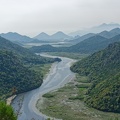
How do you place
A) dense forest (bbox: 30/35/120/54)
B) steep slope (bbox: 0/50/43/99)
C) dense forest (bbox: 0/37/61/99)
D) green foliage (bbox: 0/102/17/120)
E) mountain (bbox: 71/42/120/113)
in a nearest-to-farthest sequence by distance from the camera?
green foliage (bbox: 0/102/17/120), mountain (bbox: 71/42/120/113), dense forest (bbox: 0/37/61/99), steep slope (bbox: 0/50/43/99), dense forest (bbox: 30/35/120/54)

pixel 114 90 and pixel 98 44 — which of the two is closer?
pixel 114 90

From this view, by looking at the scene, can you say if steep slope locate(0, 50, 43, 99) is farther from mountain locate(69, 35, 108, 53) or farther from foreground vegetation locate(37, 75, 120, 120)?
mountain locate(69, 35, 108, 53)

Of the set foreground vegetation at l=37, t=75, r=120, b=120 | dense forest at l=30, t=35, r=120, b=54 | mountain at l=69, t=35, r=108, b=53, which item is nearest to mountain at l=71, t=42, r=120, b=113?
foreground vegetation at l=37, t=75, r=120, b=120

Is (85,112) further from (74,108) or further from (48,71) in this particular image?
(48,71)

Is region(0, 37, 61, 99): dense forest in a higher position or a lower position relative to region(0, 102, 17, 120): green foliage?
lower

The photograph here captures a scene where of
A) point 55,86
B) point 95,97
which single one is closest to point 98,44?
point 55,86

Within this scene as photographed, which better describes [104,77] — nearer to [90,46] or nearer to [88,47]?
[88,47]

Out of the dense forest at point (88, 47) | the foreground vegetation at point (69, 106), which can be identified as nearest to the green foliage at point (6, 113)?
the foreground vegetation at point (69, 106)
